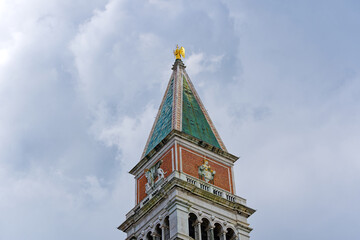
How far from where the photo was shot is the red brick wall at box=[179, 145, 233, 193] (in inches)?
2793

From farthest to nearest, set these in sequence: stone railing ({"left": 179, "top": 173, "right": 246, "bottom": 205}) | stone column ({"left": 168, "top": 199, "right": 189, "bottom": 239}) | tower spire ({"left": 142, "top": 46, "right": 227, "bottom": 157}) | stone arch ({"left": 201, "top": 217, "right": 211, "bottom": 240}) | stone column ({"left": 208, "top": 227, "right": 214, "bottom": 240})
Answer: tower spire ({"left": 142, "top": 46, "right": 227, "bottom": 157}) < stone railing ({"left": 179, "top": 173, "right": 246, "bottom": 205}) < stone arch ({"left": 201, "top": 217, "right": 211, "bottom": 240}) < stone column ({"left": 208, "top": 227, "right": 214, "bottom": 240}) < stone column ({"left": 168, "top": 199, "right": 189, "bottom": 239})

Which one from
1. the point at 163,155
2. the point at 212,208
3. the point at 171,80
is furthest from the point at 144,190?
the point at 171,80

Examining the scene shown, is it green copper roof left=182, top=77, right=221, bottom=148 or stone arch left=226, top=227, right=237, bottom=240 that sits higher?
green copper roof left=182, top=77, right=221, bottom=148

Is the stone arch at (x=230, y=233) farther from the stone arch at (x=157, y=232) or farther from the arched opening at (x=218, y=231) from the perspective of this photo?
the stone arch at (x=157, y=232)

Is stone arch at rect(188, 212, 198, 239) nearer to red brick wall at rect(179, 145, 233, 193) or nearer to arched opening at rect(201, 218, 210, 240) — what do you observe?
arched opening at rect(201, 218, 210, 240)

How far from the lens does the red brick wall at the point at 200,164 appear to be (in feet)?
233

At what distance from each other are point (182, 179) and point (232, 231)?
7259 mm

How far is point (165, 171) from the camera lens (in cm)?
7112

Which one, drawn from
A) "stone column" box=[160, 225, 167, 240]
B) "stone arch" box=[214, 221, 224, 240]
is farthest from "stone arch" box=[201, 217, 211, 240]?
"stone column" box=[160, 225, 167, 240]

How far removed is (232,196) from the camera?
233 feet

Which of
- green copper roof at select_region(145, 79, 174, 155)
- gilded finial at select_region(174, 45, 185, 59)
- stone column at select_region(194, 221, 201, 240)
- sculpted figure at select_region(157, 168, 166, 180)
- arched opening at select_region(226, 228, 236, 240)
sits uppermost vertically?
gilded finial at select_region(174, 45, 185, 59)

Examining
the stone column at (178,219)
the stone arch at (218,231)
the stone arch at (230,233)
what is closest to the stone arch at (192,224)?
the stone column at (178,219)

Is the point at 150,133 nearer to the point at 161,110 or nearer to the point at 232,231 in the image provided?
the point at 161,110

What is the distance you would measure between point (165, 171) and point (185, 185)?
172 inches
